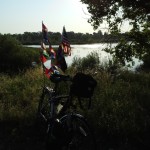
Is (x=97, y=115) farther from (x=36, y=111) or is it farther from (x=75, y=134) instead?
(x=75, y=134)

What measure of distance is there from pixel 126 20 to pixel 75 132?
28.6 ft

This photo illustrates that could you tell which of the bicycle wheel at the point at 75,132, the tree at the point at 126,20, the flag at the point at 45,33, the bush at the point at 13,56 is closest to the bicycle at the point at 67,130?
the bicycle wheel at the point at 75,132

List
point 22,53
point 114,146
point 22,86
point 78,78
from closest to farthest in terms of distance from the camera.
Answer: point 78,78, point 114,146, point 22,86, point 22,53

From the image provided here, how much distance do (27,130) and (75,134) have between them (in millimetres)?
2234

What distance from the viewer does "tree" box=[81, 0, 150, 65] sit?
41.9ft

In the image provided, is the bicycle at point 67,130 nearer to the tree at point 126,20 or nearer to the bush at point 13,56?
the tree at point 126,20

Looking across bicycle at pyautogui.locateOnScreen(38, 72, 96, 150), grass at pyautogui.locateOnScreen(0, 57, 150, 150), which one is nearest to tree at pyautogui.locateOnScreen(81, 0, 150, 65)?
grass at pyautogui.locateOnScreen(0, 57, 150, 150)

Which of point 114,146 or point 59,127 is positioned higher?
point 59,127

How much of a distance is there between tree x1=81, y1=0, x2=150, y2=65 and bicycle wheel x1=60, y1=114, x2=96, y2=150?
301 inches

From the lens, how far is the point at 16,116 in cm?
839

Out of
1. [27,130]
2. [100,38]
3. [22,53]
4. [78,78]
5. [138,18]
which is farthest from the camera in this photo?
[22,53]

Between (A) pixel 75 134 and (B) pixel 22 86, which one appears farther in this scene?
(B) pixel 22 86

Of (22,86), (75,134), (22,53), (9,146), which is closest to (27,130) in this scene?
(9,146)

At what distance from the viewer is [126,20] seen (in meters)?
13.7
